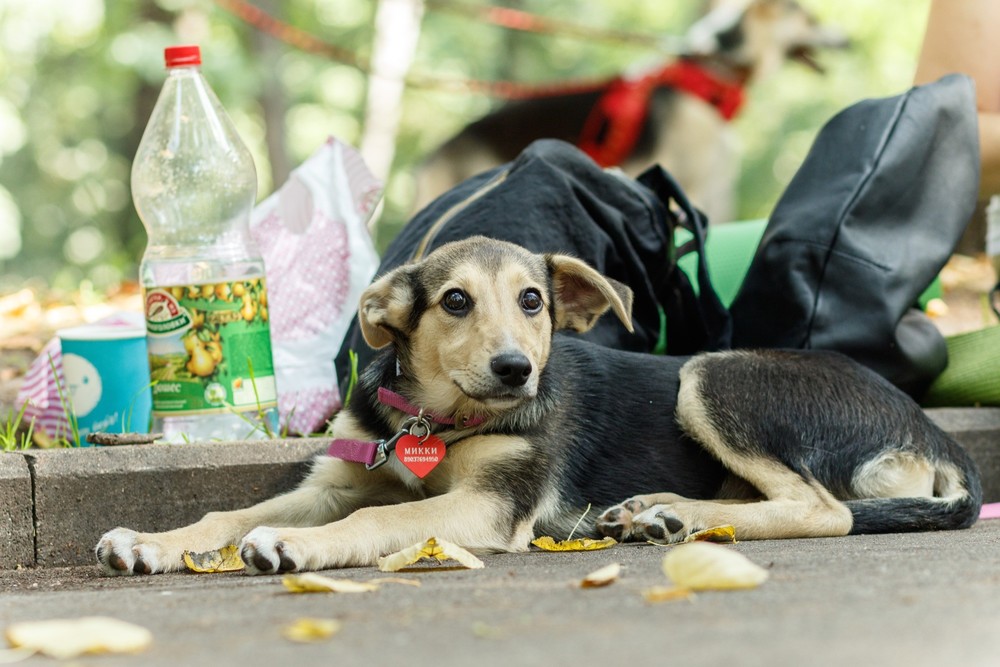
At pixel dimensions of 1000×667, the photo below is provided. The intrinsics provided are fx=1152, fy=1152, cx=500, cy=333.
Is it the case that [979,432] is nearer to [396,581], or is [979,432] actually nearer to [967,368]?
[967,368]

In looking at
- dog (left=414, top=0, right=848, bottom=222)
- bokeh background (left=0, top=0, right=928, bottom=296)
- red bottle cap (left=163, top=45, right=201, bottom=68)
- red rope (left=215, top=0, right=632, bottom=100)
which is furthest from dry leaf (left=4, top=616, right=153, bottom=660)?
bokeh background (left=0, top=0, right=928, bottom=296)

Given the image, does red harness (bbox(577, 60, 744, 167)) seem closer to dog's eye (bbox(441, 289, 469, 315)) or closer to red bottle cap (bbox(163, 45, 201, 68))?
red bottle cap (bbox(163, 45, 201, 68))

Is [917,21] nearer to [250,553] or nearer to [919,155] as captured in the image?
[919,155]

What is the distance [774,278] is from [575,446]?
53.3 inches

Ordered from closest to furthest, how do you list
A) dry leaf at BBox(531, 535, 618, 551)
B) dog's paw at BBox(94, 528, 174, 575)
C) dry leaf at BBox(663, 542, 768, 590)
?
dry leaf at BBox(663, 542, 768, 590) < dog's paw at BBox(94, 528, 174, 575) < dry leaf at BBox(531, 535, 618, 551)

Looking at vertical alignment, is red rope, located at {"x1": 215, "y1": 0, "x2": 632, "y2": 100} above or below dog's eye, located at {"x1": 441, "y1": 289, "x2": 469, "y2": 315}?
above

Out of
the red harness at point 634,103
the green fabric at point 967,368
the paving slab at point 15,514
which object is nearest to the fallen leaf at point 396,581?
the paving slab at point 15,514

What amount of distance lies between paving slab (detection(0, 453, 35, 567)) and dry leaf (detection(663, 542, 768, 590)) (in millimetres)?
2344

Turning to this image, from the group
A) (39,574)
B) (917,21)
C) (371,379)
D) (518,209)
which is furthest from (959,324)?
(917,21)

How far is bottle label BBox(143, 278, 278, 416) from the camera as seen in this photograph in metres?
4.40

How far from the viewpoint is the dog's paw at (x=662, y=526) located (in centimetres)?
371

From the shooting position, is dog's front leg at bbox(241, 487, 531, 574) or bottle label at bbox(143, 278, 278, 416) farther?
bottle label at bbox(143, 278, 278, 416)

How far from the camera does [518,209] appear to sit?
4676 millimetres

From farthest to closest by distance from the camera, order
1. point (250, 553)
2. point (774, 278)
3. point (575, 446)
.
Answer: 1. point (774, 278)
2. point (575, 446)
3. point (250, 553)
